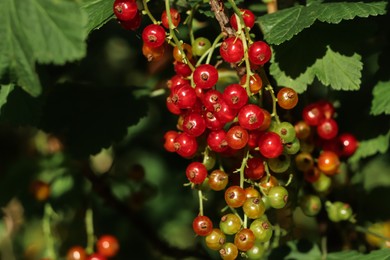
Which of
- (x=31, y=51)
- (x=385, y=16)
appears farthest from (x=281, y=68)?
(x=31, y=51)

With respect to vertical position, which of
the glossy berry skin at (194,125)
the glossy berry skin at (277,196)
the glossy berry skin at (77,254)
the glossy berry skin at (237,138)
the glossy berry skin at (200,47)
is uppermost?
the glossy berry skin at (200,47)

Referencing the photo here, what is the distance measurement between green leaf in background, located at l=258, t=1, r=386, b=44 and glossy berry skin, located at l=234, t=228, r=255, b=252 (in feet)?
1.67

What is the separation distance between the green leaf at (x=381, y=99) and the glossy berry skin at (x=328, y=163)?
21 cm

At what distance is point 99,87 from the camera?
102 inches

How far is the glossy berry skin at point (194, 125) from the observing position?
5.77 feet

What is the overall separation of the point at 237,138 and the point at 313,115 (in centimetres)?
40

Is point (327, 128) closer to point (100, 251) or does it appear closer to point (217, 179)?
point (217, 179)

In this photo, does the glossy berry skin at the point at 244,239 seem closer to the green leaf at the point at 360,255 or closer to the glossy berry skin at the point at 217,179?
the glossy berry skin at the point at 217,179

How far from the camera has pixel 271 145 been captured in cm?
174

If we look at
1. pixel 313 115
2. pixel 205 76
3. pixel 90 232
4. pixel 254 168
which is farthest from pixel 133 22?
pixel 90 232

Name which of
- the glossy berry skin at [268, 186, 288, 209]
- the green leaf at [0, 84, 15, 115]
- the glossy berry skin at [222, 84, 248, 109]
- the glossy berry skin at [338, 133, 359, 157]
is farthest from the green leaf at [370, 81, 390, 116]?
the green leaf at [0, 84, 15, 115]

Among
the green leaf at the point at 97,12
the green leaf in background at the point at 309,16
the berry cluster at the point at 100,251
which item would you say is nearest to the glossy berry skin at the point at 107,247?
the berry cluster at the point at 100,251

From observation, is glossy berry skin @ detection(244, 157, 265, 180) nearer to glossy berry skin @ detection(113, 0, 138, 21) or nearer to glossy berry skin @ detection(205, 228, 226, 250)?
glossy berry skin @ detection(205, 228, 226, 250)

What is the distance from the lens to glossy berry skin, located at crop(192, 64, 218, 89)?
66.7 inches
